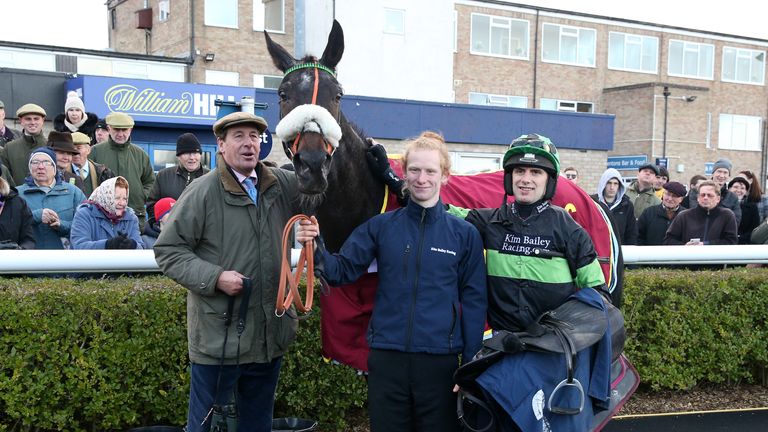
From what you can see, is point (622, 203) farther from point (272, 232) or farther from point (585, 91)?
point (585, 91)

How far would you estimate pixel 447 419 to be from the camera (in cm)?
292

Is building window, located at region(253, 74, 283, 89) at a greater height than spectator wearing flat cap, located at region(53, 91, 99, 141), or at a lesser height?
greater

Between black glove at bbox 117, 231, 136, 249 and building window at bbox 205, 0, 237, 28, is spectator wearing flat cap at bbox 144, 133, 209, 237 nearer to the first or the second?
black glove at bbox 117, 231, 136, 249

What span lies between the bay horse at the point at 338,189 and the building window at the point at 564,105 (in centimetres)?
2738

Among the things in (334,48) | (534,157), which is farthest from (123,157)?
(534,157)

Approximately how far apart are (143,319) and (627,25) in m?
31.3

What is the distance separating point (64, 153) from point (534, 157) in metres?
4.38

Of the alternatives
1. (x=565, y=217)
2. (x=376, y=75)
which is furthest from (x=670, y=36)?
(x=565, y=217)

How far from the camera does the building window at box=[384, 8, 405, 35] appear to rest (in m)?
22.0

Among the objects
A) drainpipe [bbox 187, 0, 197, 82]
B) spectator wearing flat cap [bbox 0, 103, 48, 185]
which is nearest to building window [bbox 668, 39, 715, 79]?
drainpipe [bbox 187, 0, 197, 82]

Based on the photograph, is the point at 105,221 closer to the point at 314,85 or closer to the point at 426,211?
the point at 314,85

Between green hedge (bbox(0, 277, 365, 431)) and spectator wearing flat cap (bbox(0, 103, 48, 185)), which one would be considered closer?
green hedge (bbox(0, 277, 365, 431))

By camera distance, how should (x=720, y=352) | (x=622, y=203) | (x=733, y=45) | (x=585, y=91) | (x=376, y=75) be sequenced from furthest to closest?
(x=733, y=45)
(x=585, y=91)
(x=376, y=75)
(x=622, y=203)
(x=720, y=352)

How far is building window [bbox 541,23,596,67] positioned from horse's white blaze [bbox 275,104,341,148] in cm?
2873
